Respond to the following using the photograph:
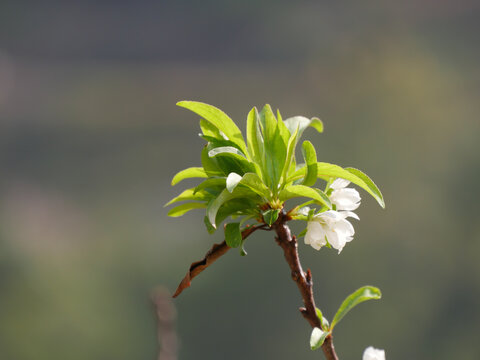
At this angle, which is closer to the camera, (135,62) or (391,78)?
→ (391,78)

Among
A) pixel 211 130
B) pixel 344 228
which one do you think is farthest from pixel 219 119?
pixel 344 228

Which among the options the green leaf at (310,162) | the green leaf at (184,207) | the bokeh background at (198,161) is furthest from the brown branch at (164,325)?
the bokeh background at (198,161)

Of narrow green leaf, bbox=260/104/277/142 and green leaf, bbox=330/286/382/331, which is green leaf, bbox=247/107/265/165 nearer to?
narrow green leaf, bbox=260/104/277/142

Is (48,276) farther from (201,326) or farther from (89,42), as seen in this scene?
(89,42)

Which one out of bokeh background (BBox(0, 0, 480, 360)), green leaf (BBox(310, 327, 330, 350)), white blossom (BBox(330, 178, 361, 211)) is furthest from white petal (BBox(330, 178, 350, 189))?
bokeh background (BBox(0, 0, 480, 360))

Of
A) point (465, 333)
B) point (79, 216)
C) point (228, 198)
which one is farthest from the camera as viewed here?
point (79, 216)

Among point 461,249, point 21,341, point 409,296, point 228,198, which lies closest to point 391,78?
point 461,249
